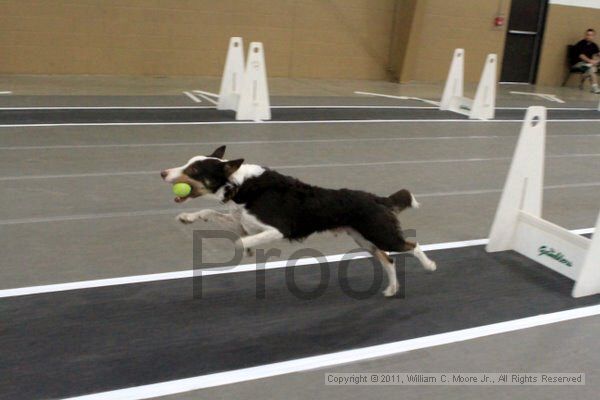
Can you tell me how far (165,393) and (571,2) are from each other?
19.8 m

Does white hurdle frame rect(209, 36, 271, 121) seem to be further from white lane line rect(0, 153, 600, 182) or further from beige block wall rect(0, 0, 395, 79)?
beige block wall rect(0, 0, 395, 79)

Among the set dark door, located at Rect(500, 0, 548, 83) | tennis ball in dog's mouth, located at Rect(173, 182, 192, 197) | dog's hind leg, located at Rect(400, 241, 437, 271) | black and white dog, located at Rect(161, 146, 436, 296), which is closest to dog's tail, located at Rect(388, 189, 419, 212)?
black and white dog, located at Rect(161, 146, 436, 296)

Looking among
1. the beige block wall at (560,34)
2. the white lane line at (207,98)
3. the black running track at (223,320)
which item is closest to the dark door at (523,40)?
the beige block wall at (560,34)

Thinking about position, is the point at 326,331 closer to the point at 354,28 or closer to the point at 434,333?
the point at 434,333

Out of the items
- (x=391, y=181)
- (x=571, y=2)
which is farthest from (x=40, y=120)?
(x=571, y=2)

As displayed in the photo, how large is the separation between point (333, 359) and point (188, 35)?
12575 mm

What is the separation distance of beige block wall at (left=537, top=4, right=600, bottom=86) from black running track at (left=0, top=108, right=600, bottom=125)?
6.36m

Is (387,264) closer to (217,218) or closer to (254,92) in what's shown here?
(217,218)

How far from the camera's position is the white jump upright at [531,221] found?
4.92 meters

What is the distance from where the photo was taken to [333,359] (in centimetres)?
350

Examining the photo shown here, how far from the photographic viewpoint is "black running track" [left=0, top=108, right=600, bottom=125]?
9719mm

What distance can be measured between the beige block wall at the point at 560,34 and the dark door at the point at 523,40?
22 cm

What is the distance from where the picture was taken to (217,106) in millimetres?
11508

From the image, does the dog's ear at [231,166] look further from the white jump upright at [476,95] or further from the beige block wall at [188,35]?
the beige block wall at [188,35]
